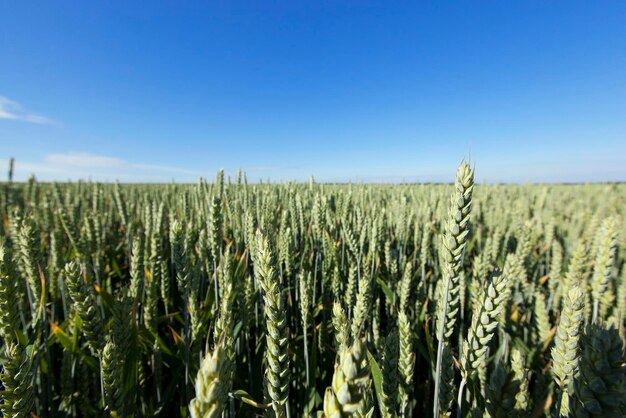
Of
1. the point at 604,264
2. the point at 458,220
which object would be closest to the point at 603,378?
the point at 458,220

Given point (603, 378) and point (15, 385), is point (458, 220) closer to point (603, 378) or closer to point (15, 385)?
point (603, 378)

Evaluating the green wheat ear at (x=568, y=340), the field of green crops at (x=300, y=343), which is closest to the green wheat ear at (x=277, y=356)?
the field of green crops at (x=300, y=343)

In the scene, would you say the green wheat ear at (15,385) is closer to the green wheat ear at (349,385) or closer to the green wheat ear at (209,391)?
the green wheat ear at (209,391)

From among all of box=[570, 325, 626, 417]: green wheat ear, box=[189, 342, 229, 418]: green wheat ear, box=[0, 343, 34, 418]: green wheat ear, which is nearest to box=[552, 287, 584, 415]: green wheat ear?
box=[570, 325, 626, 417]: green wheat ear

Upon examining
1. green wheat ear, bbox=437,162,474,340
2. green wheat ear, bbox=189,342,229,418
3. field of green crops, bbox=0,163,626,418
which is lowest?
field of green crops, bbox=0,163,626,418

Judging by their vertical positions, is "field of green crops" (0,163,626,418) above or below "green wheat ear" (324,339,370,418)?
below

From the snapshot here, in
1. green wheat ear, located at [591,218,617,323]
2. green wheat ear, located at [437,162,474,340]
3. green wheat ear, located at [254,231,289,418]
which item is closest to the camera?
green wheat ear, located at [254,231,289,418]

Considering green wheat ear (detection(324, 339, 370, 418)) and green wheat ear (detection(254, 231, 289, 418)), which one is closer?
green wheat ear (detection(324, 339, 370, 418))

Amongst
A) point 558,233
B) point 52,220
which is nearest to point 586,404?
point 52,220

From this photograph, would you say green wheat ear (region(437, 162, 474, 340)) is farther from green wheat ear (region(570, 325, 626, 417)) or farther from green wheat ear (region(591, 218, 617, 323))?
green wheat ear (region(591, 218, 617, 323))

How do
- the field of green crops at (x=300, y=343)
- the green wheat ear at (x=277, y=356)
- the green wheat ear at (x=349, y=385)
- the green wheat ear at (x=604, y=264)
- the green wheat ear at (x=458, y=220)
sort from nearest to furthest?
the green wheat ear at (x=349, y=385) → the field of green crops at (x=300, y=343) → the green wheat ear at (x=277, y=356) → the green wheat ear at (x=458, y=220) → the green wheat ear at (x=604, y=264)

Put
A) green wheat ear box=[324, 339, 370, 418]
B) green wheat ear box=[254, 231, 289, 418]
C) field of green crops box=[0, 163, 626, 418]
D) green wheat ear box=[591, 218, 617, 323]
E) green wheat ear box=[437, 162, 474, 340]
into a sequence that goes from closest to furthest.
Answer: green wheat ear box=[324, 339, 370, 418], field of green crops box=[0, 163, 626, 418], green wheat ear box=[254, 231, 289, 418], green wheat ear box=[437, 162, 474, 340], green wheat ear box=[591, 218, 617, 323]

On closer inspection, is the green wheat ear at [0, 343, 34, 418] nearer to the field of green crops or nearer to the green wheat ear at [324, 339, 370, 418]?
the field of green crops

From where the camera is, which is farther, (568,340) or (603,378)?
(568,340)
